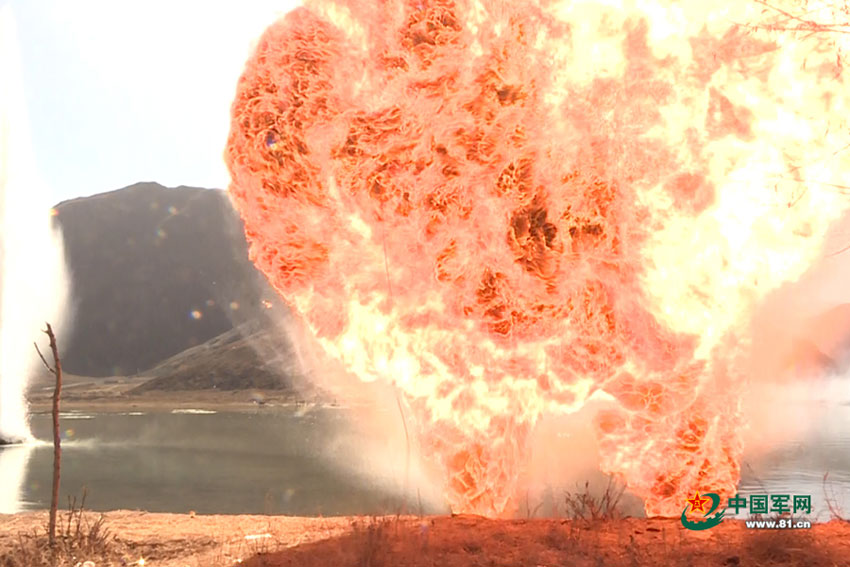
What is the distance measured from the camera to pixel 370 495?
90.5ft

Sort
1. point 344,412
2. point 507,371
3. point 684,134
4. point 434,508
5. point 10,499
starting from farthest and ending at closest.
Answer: point 344,412 < point 10,499 < point 434,508 < point 507,371 < point 684,134

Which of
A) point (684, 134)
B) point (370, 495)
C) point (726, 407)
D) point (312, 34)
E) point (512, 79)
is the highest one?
point (312, 34)

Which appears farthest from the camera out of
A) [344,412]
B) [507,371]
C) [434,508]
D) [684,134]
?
[344,412]

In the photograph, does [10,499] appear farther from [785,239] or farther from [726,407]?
[785,239]

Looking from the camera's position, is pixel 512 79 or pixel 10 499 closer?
pixel 512 79

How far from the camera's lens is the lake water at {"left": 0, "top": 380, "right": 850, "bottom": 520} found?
25188 millimetres

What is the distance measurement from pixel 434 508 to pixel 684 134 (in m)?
14.0

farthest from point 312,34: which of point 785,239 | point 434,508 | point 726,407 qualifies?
point 434,508

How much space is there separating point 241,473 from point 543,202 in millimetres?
25471

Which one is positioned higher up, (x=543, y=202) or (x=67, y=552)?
(x=543, y=202)

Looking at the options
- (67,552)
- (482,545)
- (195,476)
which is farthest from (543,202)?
(195,476)

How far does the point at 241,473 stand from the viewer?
34.7 metres

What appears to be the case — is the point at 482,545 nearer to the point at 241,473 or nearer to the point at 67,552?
the point at 67,552

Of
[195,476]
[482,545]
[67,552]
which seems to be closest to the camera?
[482,545]
